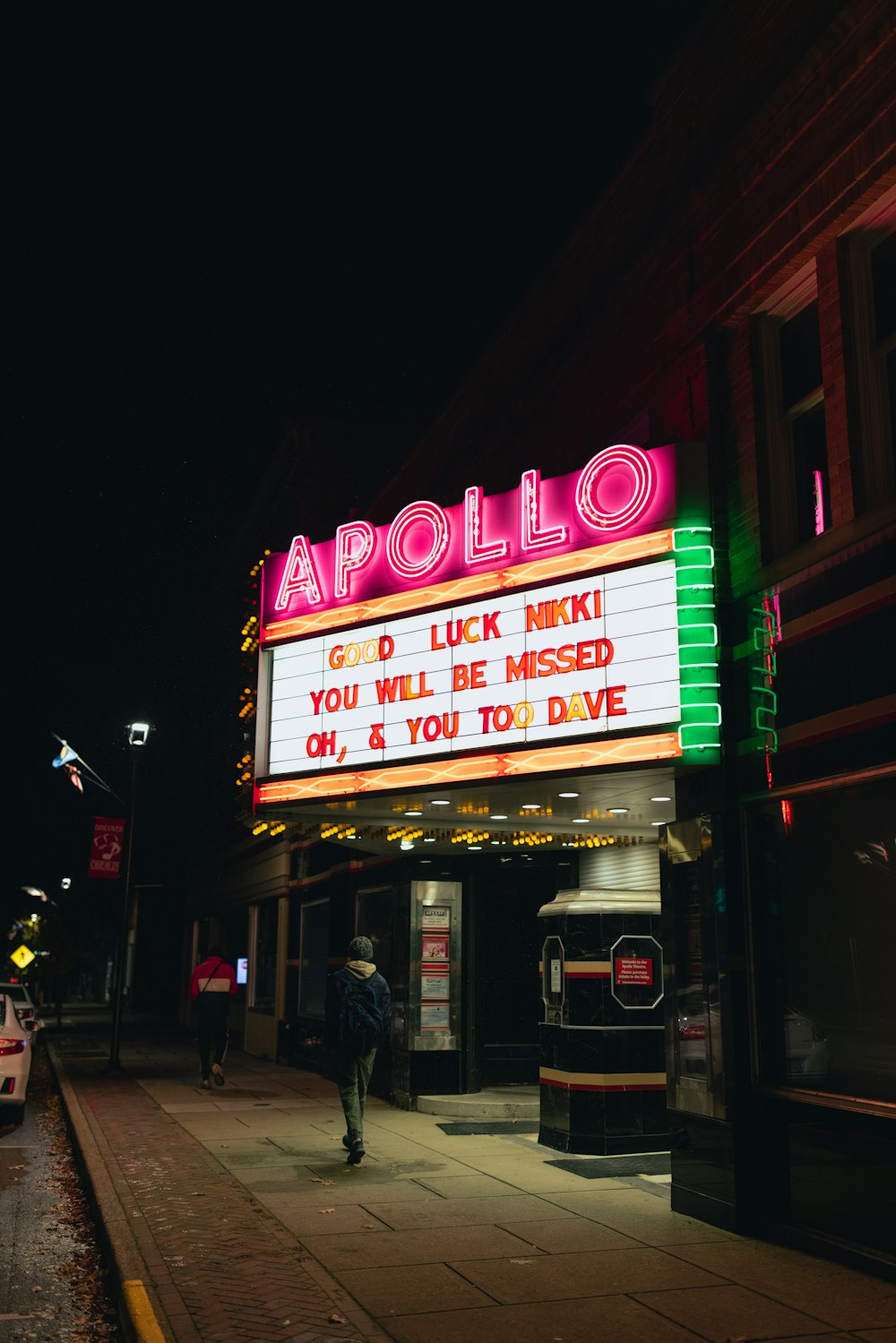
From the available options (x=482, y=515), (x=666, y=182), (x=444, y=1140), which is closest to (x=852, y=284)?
(x=666, y=182)

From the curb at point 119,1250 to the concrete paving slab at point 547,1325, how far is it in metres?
1.24

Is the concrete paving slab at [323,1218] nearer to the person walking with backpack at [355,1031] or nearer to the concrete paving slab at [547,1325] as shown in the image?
the person walking with backpack at [355,1031]

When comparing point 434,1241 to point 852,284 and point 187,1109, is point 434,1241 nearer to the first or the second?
point 852,284

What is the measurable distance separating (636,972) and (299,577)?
520cm

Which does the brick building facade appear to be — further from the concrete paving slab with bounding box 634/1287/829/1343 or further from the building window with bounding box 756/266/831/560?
the concrete paving slab with bounding box 634/1287/829/1343

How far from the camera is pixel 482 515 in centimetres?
1043

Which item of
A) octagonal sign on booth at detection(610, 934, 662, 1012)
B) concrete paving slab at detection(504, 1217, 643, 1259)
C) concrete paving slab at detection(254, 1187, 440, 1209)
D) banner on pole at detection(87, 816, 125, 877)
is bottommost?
concrete paving slab at detection(254, 1187, 440, 1209)

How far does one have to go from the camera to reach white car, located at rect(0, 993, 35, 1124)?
13.5 meters

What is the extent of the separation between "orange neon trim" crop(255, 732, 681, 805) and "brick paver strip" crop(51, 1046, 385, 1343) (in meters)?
3.48

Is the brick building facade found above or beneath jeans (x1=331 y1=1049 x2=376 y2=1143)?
above

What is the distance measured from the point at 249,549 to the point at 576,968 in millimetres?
23304

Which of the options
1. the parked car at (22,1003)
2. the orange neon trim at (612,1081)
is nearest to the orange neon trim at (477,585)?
the orange neon trim at (612,1081)

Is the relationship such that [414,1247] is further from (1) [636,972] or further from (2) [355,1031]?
(1) [636,972]

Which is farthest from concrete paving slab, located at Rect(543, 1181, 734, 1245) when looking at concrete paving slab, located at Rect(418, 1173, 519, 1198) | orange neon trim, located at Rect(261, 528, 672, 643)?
orange neon trim, located at Rect(261, 528, 672, 643)
